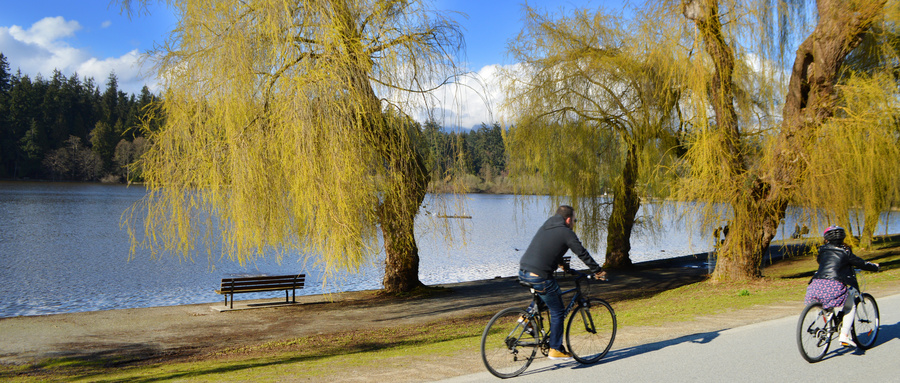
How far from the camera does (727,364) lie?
5348mm

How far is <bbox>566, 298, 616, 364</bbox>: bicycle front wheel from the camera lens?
17.9 ft

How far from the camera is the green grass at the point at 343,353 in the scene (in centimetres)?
638

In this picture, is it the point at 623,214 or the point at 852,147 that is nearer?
the point at 852,147

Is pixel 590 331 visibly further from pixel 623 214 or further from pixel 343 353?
pixel 623 214

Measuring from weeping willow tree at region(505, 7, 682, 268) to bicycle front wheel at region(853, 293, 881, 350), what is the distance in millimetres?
12069

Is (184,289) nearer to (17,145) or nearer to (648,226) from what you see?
(648,226)

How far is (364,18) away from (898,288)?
1116 cm

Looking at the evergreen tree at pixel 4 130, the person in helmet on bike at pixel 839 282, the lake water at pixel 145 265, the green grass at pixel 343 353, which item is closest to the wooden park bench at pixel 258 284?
the lake water at pixel 145 265

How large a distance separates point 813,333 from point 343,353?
6.09 meters

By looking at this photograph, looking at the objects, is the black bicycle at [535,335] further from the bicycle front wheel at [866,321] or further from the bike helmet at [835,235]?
the bicycle front wheel at [866,321]

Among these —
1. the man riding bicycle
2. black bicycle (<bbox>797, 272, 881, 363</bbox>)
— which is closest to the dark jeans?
the man riding bicycle

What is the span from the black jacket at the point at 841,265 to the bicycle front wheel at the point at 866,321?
29 cm

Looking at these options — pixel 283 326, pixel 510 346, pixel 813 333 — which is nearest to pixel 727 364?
pixel 813 333

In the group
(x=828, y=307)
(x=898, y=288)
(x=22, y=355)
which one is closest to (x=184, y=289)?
(x=22, y=355)
